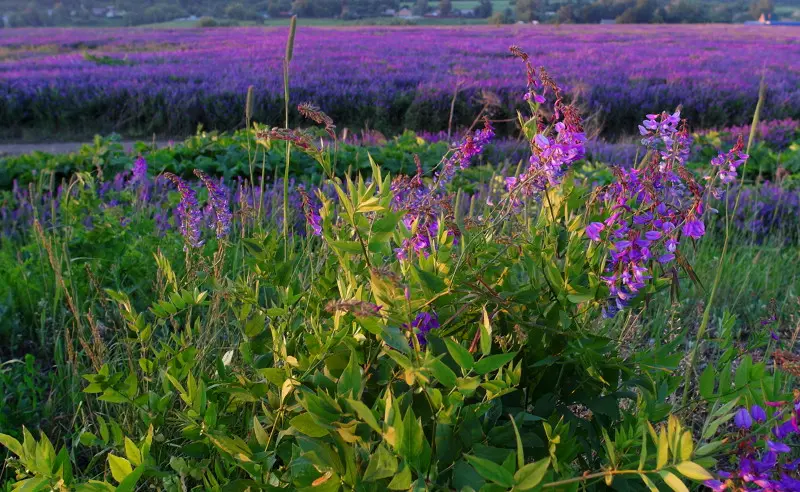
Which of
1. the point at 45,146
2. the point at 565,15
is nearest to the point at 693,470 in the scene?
the point at 45,146

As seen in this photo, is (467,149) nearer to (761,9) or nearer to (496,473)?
(496,473)

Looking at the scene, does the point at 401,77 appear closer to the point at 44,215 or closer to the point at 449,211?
the point at 44,215

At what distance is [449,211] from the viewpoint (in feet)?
4.08

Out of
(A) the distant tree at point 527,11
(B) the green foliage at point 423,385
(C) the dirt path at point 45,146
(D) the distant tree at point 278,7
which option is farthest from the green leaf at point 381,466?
(D) the distant tree at point 278,7

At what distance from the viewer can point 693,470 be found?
68 centimetres

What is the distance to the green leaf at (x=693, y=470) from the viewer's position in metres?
0.67

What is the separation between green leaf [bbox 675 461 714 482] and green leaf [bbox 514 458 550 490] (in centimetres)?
14

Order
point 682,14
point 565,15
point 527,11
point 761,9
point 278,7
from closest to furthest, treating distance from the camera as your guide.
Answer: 1. point 565,15
2. point 527,11
3. point 682,14
4. point 278,7
5. point 761,9

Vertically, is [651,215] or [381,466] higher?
[651,215]

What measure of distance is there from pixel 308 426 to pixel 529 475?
325 mm

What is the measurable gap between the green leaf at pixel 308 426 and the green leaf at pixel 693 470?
451 mm

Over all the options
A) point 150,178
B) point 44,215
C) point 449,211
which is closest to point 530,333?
point 449,211

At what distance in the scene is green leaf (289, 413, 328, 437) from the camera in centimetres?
90

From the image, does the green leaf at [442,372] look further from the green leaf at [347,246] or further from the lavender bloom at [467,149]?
the lavender bloom at [467,149]
